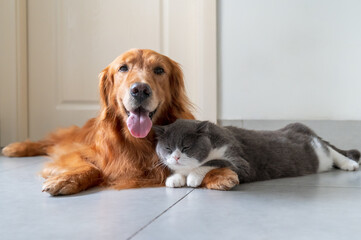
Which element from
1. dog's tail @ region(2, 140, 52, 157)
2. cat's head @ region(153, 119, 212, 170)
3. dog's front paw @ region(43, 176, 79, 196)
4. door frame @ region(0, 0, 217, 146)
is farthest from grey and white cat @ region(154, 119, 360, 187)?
dog's tail @ region(2, 140, 52, 157)

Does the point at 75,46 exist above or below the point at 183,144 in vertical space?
→ above

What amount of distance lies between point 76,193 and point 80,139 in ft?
2.62

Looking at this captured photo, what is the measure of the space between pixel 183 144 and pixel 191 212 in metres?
0.44

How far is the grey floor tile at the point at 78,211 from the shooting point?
44.6 inches

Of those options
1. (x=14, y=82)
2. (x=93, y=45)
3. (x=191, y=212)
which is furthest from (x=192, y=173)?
(x=14, y=82)

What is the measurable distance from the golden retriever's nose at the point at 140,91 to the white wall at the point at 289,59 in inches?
55.0

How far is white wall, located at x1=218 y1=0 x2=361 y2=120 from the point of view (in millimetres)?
2834

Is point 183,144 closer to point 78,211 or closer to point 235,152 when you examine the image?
point 235,152

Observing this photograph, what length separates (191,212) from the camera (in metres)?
1.32

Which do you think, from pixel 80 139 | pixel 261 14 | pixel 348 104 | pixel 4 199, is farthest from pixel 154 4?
pixel 4 199

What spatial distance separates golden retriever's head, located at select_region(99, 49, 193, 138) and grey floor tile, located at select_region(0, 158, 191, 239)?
1.03ft

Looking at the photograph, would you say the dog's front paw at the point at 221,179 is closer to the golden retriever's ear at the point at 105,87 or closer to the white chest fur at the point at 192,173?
the white chest fur at the point at 192,173

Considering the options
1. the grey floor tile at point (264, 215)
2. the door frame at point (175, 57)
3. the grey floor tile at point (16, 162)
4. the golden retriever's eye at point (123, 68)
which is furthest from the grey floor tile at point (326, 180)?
the grey floor tile at point (16, 162)

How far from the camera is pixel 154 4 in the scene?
3.22 m
